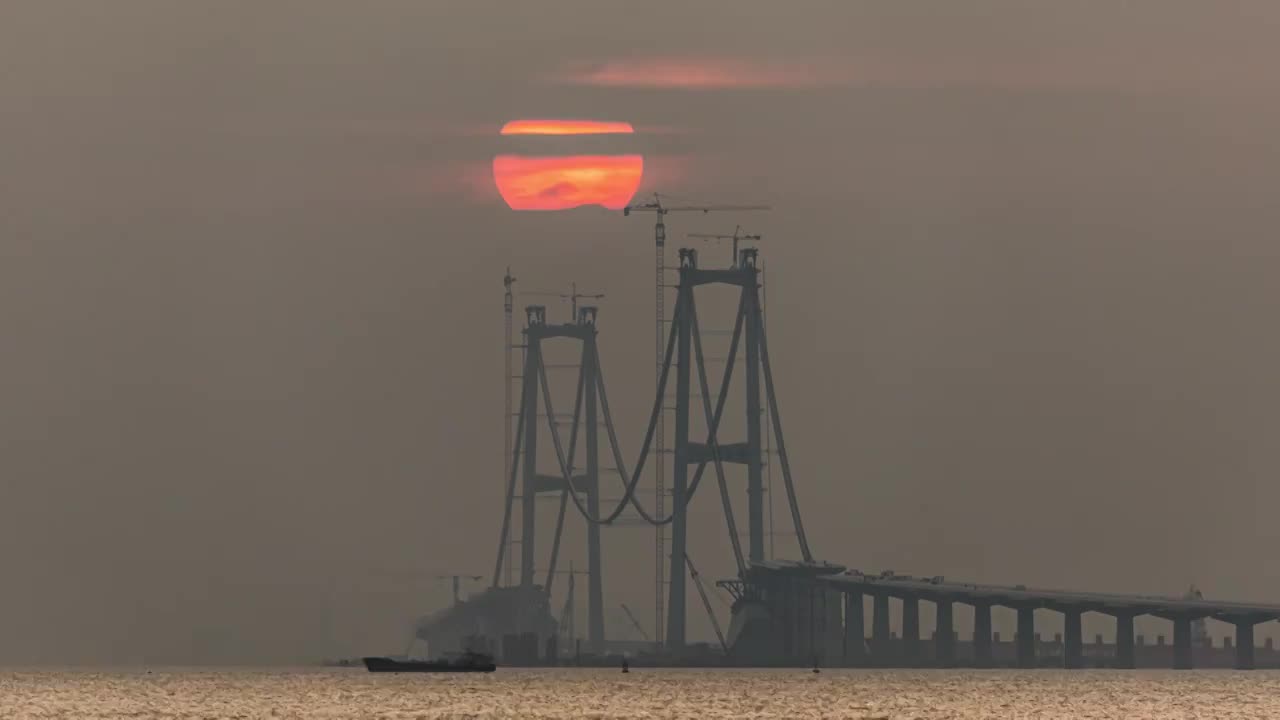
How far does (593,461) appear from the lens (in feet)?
602

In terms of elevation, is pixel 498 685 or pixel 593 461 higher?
pixel 593 461

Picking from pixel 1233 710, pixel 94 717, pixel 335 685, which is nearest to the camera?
pixel 94 717

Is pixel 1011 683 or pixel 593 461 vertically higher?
pixel 593 461

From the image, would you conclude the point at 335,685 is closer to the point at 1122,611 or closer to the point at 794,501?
the point at 794,501

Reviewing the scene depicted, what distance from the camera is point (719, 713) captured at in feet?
285

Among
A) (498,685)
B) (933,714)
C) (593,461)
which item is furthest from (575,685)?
(593,461)

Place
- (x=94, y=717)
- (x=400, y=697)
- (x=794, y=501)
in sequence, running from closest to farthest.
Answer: (x=94, y=717)
(x=400, y=697)
(x=794, y=501)

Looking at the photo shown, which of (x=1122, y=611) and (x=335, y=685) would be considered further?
(x=1122, y=611)

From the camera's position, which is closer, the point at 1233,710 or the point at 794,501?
the point at 1233,710

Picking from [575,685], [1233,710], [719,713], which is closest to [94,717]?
[719,713]

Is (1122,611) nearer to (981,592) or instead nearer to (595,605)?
(981,592)

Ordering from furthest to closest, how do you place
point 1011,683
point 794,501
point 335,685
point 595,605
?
point 595,605
point 794,501
point 1011,683
point 335,685

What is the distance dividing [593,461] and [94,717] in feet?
330

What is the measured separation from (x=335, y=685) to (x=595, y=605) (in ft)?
200
